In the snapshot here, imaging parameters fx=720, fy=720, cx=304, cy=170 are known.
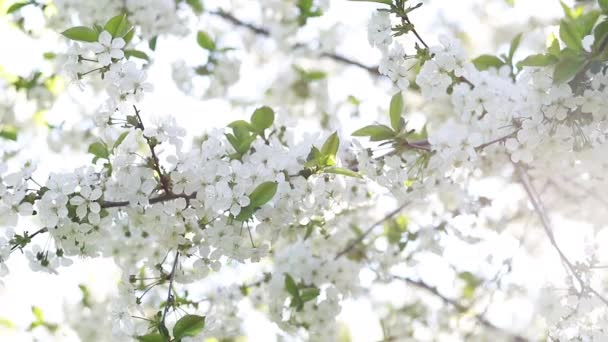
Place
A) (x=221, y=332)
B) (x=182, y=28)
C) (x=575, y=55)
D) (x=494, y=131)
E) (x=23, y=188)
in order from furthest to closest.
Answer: (x=182, y=28), (x=221, y=332), (x=494, y=131), (x=23, y=188), (x=575, y=55)

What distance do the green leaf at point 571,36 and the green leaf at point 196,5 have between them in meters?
2.06

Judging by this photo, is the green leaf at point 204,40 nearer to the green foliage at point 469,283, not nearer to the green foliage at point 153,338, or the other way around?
the green foliage at point 469,283

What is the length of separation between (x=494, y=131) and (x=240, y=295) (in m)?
1.35

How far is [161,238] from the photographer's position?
204 cm

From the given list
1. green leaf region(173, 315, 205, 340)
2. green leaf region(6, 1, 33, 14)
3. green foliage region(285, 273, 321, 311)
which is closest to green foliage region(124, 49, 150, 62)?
green leaf region(6, 1, 33, 14)

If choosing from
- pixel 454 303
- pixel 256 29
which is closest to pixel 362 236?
pixel 454 303

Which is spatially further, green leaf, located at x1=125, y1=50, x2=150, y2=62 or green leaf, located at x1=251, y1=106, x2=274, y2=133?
green leaf, located at x1=125, y1=50, x2=150, y2=62

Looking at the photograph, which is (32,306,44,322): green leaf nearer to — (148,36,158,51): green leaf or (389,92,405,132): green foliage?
(148,36,158,51): green leaf

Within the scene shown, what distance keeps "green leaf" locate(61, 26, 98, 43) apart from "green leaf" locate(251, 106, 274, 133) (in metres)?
0.53

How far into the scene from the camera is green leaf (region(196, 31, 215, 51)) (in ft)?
10.8

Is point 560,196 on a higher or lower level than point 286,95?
higher

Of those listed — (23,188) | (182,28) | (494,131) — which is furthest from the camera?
(182,28)

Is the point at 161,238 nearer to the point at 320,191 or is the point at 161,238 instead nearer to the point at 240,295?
the point at 320,191

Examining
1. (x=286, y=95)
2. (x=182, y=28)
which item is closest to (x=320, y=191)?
(x=182, y=28)
